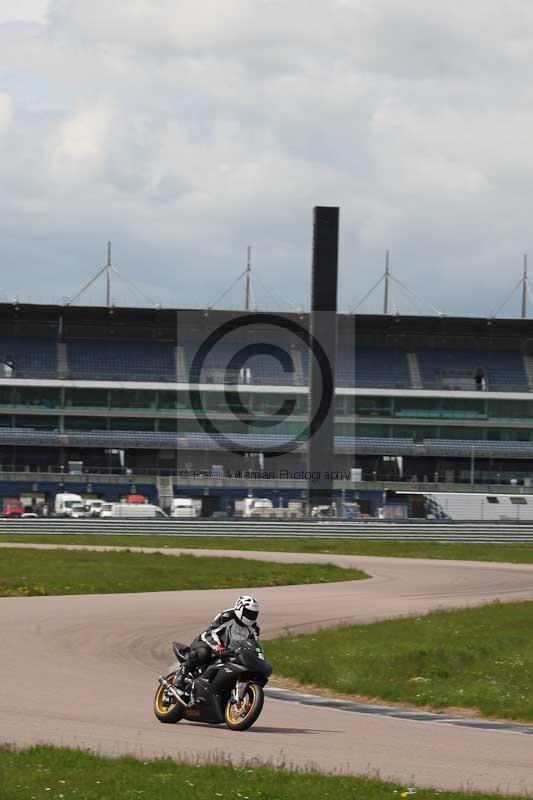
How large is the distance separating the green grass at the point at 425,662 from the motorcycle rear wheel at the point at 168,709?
4503mm

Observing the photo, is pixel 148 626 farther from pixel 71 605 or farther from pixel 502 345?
pixel 502 345

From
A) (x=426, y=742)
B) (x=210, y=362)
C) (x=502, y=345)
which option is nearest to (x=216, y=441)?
(x=210, y=362)

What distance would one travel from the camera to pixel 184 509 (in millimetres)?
82250

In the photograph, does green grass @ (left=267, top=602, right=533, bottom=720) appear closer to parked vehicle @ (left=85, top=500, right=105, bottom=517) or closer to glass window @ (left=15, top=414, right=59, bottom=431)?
Answer: parked vehicle @ (left=85, top=500, right=105, bottom=517)

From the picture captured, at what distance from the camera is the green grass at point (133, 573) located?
35250mm

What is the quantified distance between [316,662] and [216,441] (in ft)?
251

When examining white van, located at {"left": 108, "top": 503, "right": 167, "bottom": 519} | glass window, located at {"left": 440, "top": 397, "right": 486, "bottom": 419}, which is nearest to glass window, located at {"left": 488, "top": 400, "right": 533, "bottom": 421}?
glass window, located at {"left": 440, "top": 397, "right": 486, "bottom": 419}

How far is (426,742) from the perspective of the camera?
1398 cm

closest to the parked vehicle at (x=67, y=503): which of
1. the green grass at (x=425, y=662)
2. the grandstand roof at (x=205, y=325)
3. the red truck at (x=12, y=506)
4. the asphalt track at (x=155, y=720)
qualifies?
the red truck at (x=12, y=506)

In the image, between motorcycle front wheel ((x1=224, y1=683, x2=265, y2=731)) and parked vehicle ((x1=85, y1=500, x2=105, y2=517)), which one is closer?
motorcycle front wheel ((x1=224, y1=683, x2=265, y2=731))

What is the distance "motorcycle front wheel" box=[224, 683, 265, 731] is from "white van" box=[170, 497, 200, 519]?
67.7 m

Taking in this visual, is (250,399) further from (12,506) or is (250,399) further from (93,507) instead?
(12,506)

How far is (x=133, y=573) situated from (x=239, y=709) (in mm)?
24845

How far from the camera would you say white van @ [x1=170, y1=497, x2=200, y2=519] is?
8194cm
